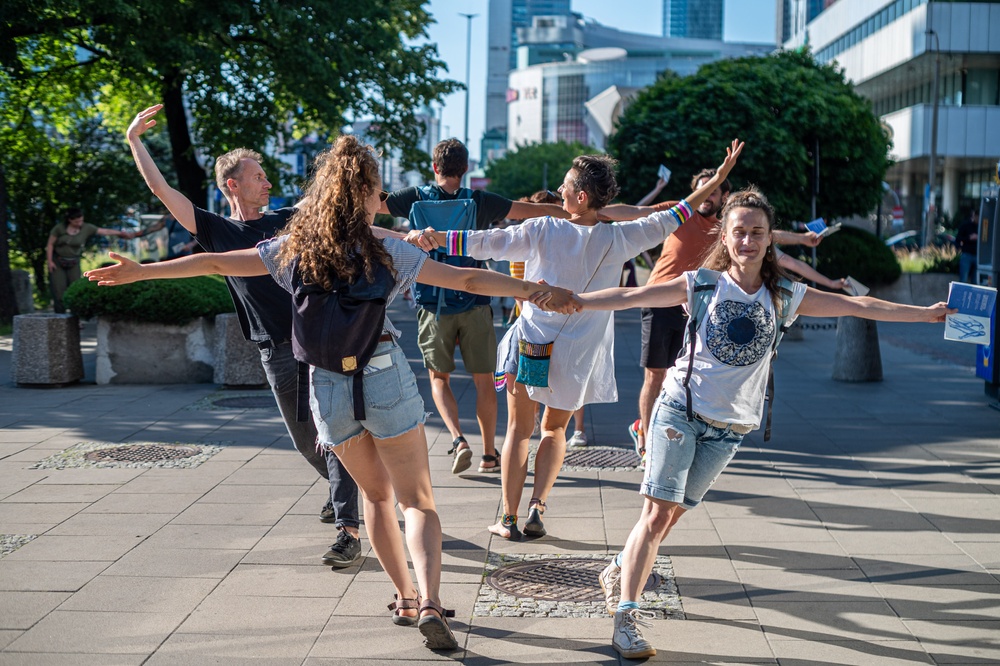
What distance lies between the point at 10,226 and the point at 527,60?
172 m

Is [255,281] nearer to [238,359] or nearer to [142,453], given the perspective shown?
[142,453]

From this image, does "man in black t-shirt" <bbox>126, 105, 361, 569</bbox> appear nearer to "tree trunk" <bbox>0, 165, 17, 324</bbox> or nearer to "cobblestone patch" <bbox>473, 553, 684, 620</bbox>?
"cobblestone patch" <bbox>473, 553, 684, 620</bbox>

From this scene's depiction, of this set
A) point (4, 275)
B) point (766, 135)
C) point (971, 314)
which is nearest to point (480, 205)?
point (971, 314)

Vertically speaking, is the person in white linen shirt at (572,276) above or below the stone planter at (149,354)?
above

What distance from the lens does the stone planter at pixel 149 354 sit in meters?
11.0

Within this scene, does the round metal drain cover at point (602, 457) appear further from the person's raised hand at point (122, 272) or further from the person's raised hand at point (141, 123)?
the person's raised hand at point (122, 272)

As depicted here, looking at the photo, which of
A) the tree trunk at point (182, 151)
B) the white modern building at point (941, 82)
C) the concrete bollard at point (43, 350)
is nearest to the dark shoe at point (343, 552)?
the concrete bollard at point (43, 350)

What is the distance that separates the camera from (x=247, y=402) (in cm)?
982

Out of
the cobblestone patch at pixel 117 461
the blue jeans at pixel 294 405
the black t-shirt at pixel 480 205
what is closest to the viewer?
the blue jeans at pixel 294 405

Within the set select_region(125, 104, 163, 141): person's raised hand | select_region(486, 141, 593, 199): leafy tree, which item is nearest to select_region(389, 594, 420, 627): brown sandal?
select_region(125, 104, 163, 141): person's raised hand

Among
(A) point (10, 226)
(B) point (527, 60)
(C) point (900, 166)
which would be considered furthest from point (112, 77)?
(B) point (527, 60)

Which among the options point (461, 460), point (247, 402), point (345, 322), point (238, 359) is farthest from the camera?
point (238, 359)

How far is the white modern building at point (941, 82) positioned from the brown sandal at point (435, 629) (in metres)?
40.1

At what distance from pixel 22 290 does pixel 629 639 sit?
16977 millimetres
